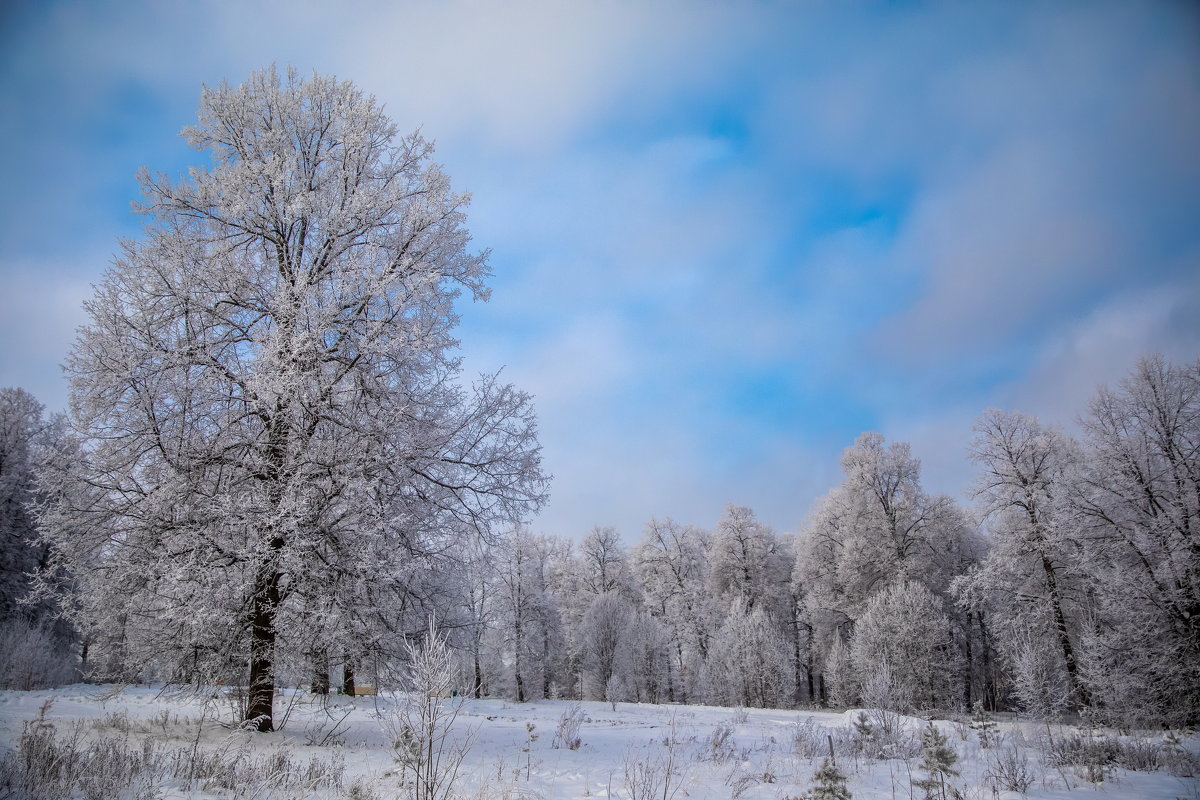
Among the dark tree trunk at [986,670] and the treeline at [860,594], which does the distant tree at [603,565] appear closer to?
the treeline at [860,594]

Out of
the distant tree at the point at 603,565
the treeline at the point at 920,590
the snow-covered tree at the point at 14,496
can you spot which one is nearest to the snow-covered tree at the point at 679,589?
the treeline at the point at 920,590

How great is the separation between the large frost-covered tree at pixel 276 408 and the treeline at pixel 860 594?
60 centimetres

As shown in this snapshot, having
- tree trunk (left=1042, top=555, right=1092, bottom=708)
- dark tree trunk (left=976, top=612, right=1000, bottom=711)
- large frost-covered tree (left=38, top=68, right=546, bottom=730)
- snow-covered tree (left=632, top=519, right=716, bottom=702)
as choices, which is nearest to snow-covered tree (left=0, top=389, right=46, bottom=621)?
large frost-covered tree (left=38, top=68, right=546, bottom=730)

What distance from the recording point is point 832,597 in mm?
30750

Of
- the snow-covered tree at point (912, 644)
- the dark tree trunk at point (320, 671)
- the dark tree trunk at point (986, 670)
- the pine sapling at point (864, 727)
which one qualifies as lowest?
the dark tree trunk at point (986, 670)

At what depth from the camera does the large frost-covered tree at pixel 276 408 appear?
8.02 metres

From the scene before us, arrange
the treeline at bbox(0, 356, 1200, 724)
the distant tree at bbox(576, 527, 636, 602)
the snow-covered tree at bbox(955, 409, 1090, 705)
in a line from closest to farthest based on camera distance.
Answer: the treeline at bbox(0, 356, 1200, 724)
the snow-covered tree at bbox(955, 409, 1090, 705)
the distant tree at bbox(576, 527, 636, 602)

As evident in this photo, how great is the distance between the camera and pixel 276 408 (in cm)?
876

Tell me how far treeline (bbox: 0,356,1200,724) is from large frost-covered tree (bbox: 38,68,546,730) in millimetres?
596

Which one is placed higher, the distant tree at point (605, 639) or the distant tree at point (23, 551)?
the distant tree at point (23, 551)

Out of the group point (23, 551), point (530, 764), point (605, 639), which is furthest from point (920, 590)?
point (23, 551)

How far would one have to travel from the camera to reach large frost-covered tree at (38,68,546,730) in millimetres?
8016

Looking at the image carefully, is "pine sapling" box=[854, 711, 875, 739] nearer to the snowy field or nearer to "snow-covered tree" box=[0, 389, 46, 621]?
the snowy field

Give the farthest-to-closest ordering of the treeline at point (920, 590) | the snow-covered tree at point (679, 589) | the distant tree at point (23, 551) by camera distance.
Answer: the snow-covered tree at point (679, 589), the distant tree at point (23, 551), the treeline at point (920, 590)
